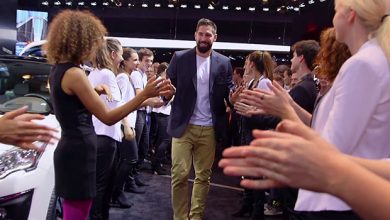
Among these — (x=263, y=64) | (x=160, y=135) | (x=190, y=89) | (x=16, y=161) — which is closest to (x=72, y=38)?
(x=16, y=161)

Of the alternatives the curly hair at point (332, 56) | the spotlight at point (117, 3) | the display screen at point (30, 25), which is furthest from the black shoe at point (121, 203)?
the spotlight at point (117, 3)

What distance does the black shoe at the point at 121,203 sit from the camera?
532 cm

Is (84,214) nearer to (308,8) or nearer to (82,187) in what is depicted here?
(82,187)

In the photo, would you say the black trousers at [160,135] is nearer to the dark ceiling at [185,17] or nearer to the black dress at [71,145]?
the black dress at [71,145]

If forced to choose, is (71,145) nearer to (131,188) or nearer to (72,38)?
(72,38)

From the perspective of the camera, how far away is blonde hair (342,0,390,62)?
1.81m

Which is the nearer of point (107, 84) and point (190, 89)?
point (107, 84)

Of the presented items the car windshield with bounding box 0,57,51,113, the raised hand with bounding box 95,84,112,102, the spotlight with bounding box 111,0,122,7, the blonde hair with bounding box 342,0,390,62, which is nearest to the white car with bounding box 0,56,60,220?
the car windshield with bounding box 0,57,51,113

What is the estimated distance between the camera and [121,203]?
5332 millimetres

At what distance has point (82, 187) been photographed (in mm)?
2762

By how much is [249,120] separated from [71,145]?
227cm

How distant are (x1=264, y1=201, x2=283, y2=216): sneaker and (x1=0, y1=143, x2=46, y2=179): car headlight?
312 centimetres

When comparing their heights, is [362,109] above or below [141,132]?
above

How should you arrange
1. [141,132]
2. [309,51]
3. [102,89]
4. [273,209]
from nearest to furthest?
[102,89] → [309,51] → [273,209] → [141,132]
